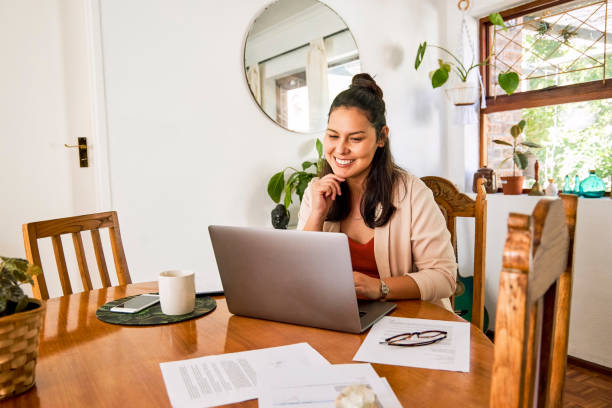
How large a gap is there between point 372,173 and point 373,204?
135 mm

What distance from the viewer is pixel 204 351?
0.88 m

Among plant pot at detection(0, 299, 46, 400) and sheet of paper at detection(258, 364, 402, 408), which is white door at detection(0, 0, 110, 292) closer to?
plant pot at detection(0, 299, 46, 400)

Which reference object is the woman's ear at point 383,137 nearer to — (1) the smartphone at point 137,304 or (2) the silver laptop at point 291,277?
(2) the silver laptop at point 291,277

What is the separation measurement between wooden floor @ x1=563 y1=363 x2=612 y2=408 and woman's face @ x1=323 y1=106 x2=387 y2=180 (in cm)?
137

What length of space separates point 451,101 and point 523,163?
0.76m

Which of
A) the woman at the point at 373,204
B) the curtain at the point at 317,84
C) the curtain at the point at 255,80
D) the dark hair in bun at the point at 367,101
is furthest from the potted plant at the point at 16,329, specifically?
the curtain at the point at 317,84

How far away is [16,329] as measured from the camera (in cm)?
69

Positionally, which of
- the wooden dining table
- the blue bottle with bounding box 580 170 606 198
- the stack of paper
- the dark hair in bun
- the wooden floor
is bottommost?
the wooden floor

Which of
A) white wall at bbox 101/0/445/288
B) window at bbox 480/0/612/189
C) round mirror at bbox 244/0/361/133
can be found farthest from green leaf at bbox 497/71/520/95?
white wall at bbox 101/0/445/288

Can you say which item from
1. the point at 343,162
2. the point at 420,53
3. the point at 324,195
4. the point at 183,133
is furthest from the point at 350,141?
the point at 420,53

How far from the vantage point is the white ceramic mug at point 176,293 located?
1.07 meters

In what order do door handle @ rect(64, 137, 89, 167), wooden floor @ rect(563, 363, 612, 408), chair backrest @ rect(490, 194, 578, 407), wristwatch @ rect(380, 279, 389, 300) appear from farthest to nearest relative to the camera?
1. door handle @ rect(64, 137, 89, 167)
2. wooden floor @ rect(563, 363, 612, 408)
3. wristwatch @ rect(380, 279, 389, 300)
4. chair backrest @ rect(490, 194, 578, 407)

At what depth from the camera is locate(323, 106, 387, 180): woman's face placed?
5.08 feet

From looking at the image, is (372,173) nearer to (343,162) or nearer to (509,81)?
(343,162)
